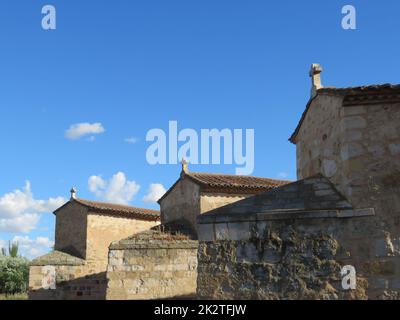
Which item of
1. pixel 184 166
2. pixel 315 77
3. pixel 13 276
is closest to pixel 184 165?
pixel 184 166

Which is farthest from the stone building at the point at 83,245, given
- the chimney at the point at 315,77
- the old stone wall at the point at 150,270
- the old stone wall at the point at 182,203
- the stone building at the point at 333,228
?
the chimney at the point at 315,77

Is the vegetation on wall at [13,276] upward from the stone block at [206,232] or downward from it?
downward

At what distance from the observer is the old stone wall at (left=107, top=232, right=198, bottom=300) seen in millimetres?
13102

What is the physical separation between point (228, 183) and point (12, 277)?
2211 centimetres

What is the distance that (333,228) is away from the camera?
661 cm

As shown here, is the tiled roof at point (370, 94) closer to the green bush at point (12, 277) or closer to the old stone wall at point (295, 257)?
the old stone wall at point (295, 257)

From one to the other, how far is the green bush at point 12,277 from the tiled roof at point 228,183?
20.4m

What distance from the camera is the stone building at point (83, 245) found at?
1866 cm

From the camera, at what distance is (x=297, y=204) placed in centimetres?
700

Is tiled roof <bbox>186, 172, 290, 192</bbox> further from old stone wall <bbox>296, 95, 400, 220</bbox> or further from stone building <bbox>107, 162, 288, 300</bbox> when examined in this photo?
old stone wall <bbox>296, 95, 400, 220</bbox>

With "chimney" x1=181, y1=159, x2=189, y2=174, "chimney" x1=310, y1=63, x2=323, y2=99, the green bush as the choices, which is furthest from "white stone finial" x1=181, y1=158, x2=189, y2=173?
the green bush

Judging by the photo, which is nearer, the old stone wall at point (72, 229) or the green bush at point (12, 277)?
the old stone wall at point (72, 229)

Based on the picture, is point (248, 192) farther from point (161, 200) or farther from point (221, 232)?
point (221, 232)

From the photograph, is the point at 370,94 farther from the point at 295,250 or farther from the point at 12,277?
the point at 12,277
